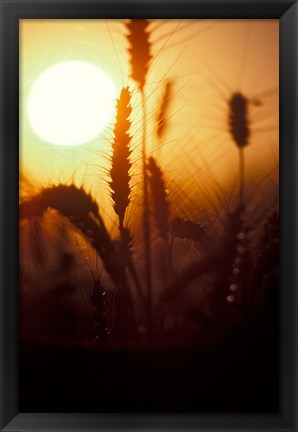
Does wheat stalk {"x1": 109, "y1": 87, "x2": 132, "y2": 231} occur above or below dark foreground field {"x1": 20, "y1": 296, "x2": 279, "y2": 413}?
above

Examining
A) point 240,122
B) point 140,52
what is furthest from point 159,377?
point 140,52

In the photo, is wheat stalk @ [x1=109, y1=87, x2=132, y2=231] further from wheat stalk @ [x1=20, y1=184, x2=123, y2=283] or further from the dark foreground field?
the dark foreground field

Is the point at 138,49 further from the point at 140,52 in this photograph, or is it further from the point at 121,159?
the point at 121,159

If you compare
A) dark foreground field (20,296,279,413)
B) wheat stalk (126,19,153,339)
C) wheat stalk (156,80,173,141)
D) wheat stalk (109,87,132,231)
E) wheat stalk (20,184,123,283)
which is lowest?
dark foreground field (20,296,279,413)

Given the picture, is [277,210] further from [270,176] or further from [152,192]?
[152,192]

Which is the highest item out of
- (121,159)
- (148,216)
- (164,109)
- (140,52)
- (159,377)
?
(140,52)

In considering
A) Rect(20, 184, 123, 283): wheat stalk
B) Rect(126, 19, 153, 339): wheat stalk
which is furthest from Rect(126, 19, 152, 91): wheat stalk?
Rect(20, 184, 123, 283): wheat stalk

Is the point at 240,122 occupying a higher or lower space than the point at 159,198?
higher

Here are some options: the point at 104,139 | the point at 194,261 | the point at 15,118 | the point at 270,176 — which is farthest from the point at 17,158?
the point at 270,176

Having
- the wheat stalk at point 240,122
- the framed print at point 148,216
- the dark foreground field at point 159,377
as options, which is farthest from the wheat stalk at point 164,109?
the dark foreground field at point 159,377
